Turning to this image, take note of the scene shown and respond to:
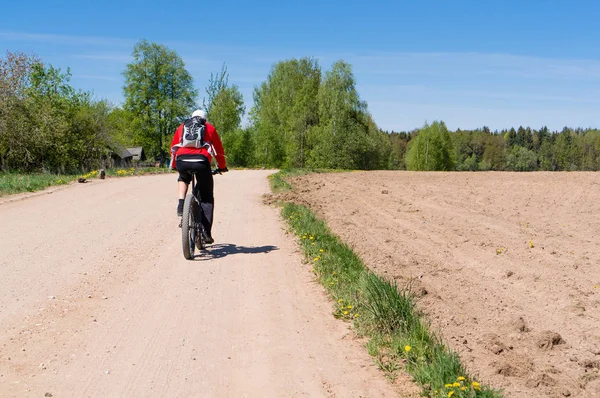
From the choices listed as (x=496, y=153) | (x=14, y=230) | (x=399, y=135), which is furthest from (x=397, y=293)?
Answer: (x=399, y=135)

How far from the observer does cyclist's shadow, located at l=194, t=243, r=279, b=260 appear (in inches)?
315

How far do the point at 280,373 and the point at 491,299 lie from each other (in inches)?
128

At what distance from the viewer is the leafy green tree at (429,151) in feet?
279

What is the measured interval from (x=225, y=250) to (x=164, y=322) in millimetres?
3406

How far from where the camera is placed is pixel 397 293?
5.12 metres

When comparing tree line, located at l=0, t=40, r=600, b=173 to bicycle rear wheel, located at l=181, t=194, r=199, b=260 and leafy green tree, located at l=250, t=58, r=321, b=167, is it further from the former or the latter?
bicycle rear wheel, located at l=181, t=194, r=199, b=260

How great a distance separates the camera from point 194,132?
25.3 feet

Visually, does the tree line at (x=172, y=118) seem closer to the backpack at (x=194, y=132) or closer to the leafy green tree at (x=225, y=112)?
the leafy green tree at (x=225, y=112)

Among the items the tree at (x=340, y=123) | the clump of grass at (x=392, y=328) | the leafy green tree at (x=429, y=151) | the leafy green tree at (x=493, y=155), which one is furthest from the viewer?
the leafy green tree at (x=493, y=155)

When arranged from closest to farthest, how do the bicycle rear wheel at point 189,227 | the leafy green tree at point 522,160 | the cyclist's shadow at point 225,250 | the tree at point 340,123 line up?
the bicycle rear wheel at point 189,227 < the cyclist's shadow at point 225,250 < the tree at point 340,123 < the leafy green tree at point 522,160

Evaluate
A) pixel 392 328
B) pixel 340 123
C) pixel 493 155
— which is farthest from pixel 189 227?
pixel 493 155

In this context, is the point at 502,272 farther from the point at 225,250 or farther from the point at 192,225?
the point at 192,225

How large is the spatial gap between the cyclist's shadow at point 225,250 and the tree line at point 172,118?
23477mm

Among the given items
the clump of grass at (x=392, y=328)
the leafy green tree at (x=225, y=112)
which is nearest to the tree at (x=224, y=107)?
the leafy green tree at (x=225, y=112)
